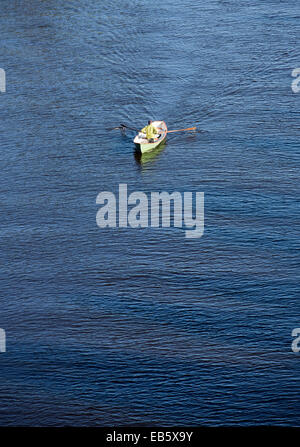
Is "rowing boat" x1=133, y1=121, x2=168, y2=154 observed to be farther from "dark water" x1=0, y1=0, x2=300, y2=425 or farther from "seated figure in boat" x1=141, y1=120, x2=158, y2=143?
"dark water" x1=0, y1=0, x2=300, y2=425

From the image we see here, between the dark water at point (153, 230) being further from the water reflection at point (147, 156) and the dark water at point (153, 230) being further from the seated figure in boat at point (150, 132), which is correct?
the seated figure in boat at point (150, 132)

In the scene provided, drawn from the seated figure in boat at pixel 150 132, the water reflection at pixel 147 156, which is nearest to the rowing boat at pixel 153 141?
the seated figure in boat at pixel 150 132

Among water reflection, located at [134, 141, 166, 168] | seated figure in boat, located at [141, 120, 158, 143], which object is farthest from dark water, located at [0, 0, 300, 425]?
seated figure in boat, located at [141, 120, 158, 143]

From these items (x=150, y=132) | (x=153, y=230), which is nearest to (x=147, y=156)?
(x=150, y=132)

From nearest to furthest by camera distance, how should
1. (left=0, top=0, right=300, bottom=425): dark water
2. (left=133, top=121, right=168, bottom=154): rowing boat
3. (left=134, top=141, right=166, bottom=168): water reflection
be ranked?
(left=0, top=0, right=300, bottom=425): dark water, (left=133, top=121, right=168, bottom=154): rowing boat, (left=134, top=141, right=166, bottom=168): water reflection

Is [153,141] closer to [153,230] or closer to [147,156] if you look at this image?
[147,156]
